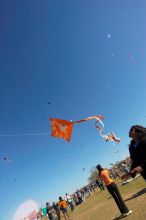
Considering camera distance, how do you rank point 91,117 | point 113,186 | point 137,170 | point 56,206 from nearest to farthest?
point 137,170
point 113,186
point 91,117
point 56,206

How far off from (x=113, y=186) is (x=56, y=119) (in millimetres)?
5453

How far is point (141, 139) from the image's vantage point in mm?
4480

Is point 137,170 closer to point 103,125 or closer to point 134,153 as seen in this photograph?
point 134,153

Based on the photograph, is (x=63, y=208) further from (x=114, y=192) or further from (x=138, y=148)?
(x=138, y=148)

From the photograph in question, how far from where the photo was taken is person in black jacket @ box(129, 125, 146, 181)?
4.38 m

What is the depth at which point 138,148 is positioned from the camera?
4.50m

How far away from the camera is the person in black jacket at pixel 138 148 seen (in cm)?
438

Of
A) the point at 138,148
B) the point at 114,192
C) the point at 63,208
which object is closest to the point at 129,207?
the point at 114,192

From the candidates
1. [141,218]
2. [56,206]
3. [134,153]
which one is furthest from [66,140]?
[56,206]

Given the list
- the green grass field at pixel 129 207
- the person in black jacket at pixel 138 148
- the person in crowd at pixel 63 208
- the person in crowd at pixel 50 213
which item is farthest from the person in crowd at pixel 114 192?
the person in crowd at pixel 50 213

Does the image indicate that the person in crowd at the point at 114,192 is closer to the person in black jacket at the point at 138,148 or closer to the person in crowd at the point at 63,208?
the person in black jacket at the point at 138,148

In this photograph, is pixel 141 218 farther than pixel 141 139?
Yes

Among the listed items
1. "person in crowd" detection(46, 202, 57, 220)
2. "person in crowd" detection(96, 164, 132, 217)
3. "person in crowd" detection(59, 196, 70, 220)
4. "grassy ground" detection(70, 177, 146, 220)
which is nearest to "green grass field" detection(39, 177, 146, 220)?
"grassy ground" detection(70, 177, 146, 220)

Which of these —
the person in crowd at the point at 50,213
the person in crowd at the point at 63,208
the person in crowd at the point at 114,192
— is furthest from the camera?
the person in crowd at the point at 50,213
